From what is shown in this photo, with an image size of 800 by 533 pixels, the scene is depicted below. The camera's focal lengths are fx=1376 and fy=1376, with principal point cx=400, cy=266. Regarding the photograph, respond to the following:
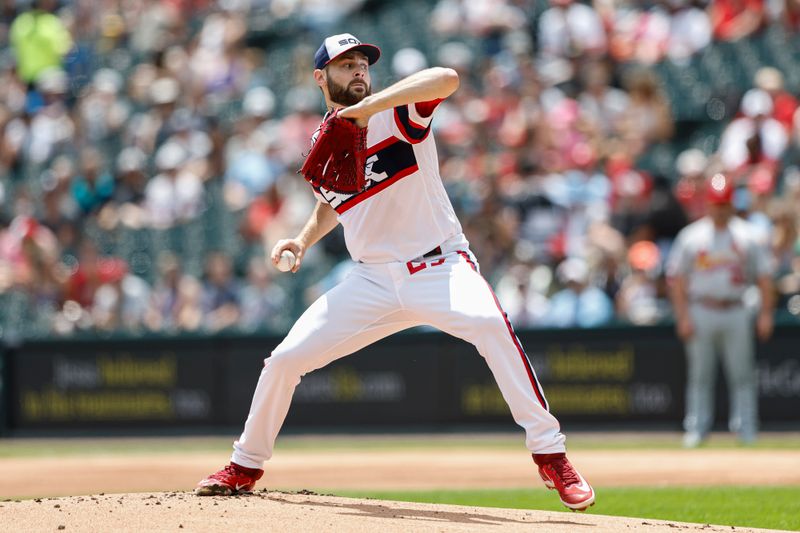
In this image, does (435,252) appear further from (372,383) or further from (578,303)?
(372,383)

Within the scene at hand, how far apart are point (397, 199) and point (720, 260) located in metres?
6.16

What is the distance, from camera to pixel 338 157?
6.23 meters

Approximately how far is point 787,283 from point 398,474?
4504mm

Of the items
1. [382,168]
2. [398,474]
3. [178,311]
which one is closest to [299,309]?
[178,311]

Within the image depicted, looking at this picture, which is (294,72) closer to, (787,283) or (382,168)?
(787,283)

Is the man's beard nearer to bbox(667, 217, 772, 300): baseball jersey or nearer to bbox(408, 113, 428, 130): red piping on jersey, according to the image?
bbox(408, 113, 428, 130): red piping on jersey

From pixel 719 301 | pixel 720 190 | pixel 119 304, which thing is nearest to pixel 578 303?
pixel 719 301

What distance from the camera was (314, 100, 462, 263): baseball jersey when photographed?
21.1 feet

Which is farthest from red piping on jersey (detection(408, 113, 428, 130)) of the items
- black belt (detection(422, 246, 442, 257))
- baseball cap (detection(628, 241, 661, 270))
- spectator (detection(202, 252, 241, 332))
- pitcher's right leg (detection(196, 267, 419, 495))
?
spectator (detection(202, 252, 241, 332))

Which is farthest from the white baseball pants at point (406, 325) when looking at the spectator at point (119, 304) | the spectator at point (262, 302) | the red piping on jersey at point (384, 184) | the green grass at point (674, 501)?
the spectator at point (119, 304)

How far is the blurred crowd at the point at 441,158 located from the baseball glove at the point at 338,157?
722 centimetres

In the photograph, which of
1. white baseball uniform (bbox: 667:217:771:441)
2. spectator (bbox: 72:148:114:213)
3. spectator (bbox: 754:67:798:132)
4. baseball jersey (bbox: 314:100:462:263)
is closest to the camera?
baseball jersey (bbox: 314:100:462:263)

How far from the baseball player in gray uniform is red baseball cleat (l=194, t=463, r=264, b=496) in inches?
243

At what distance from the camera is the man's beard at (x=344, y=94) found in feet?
20.7
